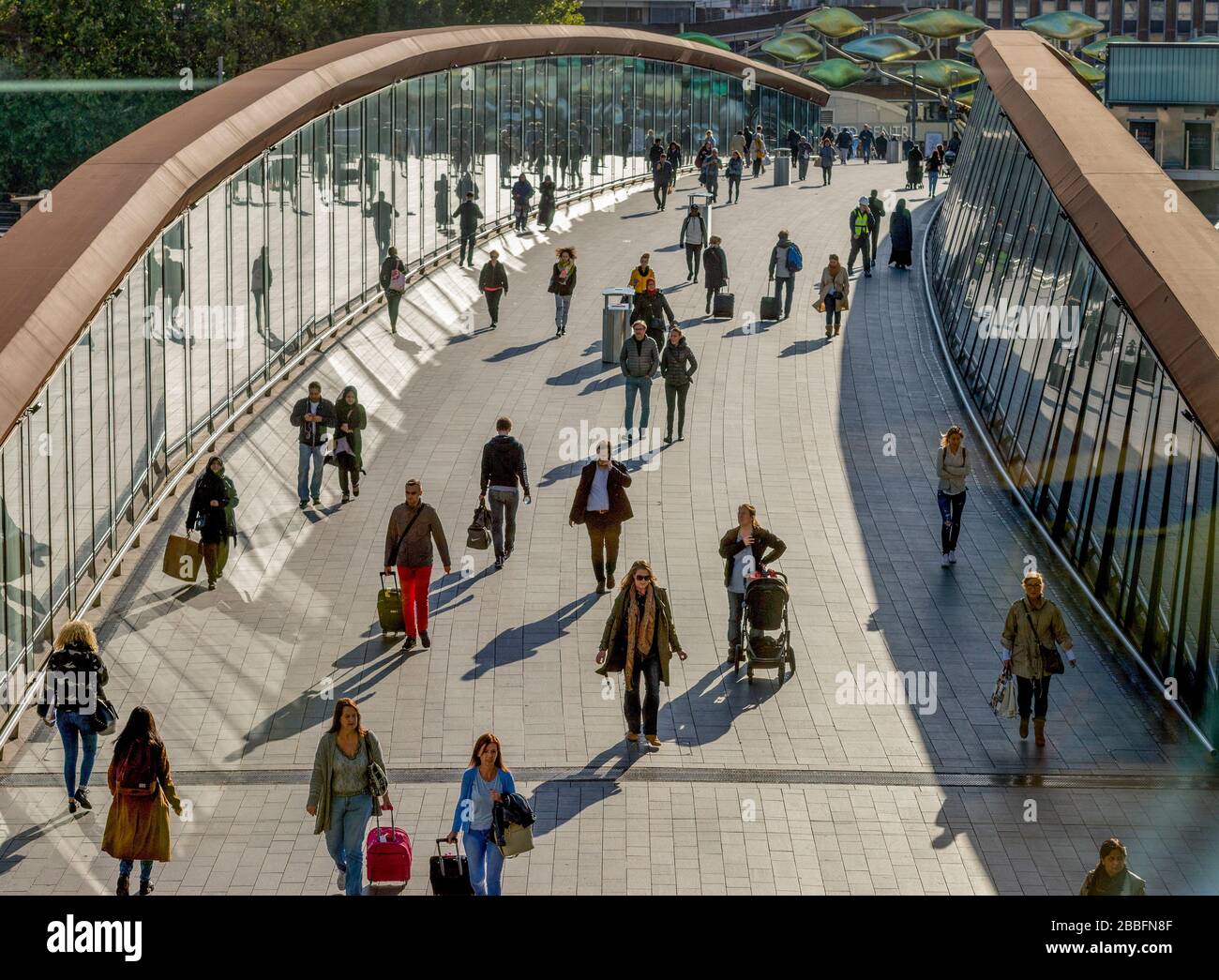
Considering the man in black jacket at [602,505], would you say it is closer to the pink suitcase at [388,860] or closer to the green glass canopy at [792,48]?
the pink suitcase at [388,860]

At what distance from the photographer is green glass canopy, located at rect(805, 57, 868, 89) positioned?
7644 cm

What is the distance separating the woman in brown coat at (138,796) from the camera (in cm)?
1007

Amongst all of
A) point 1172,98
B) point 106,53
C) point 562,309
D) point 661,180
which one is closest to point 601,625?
point 562,309

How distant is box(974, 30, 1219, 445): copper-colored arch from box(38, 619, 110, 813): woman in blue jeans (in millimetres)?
7168

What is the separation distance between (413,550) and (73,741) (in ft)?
10.9

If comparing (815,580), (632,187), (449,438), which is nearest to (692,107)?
(632,187)

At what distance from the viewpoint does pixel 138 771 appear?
10.1 m

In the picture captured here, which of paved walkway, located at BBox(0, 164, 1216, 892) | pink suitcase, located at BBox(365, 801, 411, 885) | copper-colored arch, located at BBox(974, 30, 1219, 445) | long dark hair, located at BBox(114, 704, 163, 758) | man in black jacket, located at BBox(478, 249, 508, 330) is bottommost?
paved walkway, located at BBox(0, 164, 1216, 892)

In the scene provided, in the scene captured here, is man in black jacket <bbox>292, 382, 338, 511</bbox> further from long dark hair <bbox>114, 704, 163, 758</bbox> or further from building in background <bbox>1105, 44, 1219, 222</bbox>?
building in background <bbox>1105, 44, 1219, 222</bbox>

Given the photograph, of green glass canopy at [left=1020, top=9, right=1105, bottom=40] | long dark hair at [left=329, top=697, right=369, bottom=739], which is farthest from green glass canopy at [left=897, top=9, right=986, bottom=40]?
long dark hair at [left=329, top=697, right=369, bottom=739]

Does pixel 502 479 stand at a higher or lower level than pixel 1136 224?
lower

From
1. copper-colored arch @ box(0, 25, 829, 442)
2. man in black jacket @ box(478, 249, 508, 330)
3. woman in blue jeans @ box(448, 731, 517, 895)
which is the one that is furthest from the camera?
man in black jacket @ box(478, 249, 508, 330)

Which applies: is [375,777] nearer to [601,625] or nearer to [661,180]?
[601,625]

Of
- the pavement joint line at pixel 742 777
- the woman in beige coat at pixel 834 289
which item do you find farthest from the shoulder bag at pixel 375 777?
the woman in beige coat at pixel 834 289
